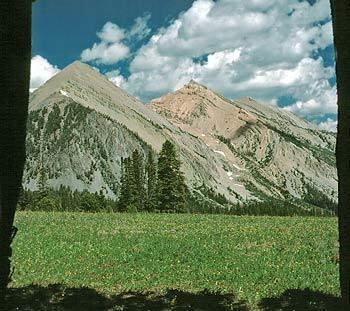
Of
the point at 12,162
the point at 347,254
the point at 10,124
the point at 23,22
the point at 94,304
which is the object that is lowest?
the point at 94,304

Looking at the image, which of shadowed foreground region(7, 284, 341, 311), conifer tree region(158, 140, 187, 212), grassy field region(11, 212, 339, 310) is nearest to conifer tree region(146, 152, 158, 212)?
conifer tree region(158, 140, 187, 212)

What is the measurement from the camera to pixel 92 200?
94.2 metres

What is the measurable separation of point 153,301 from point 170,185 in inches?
2377

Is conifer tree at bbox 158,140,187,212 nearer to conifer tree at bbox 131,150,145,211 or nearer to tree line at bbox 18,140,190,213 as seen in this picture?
tree line at bbox 18,140,190,213

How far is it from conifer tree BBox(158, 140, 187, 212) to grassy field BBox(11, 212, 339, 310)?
134 ft

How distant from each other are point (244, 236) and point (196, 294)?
1414 cm

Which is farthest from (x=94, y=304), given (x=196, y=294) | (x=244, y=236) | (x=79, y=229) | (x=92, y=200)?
(x=92, y=200)

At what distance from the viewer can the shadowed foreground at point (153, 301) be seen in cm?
1136

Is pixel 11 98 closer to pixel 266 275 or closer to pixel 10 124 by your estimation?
pixel 10 124

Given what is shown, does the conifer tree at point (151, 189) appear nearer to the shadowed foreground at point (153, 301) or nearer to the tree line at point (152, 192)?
the tree line at point (152, 192)

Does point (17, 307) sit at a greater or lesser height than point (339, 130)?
lesser

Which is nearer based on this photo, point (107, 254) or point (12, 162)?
point (12, 162)

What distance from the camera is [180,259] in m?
19.7

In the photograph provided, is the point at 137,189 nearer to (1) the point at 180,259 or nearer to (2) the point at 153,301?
(1) the point at 180,259
